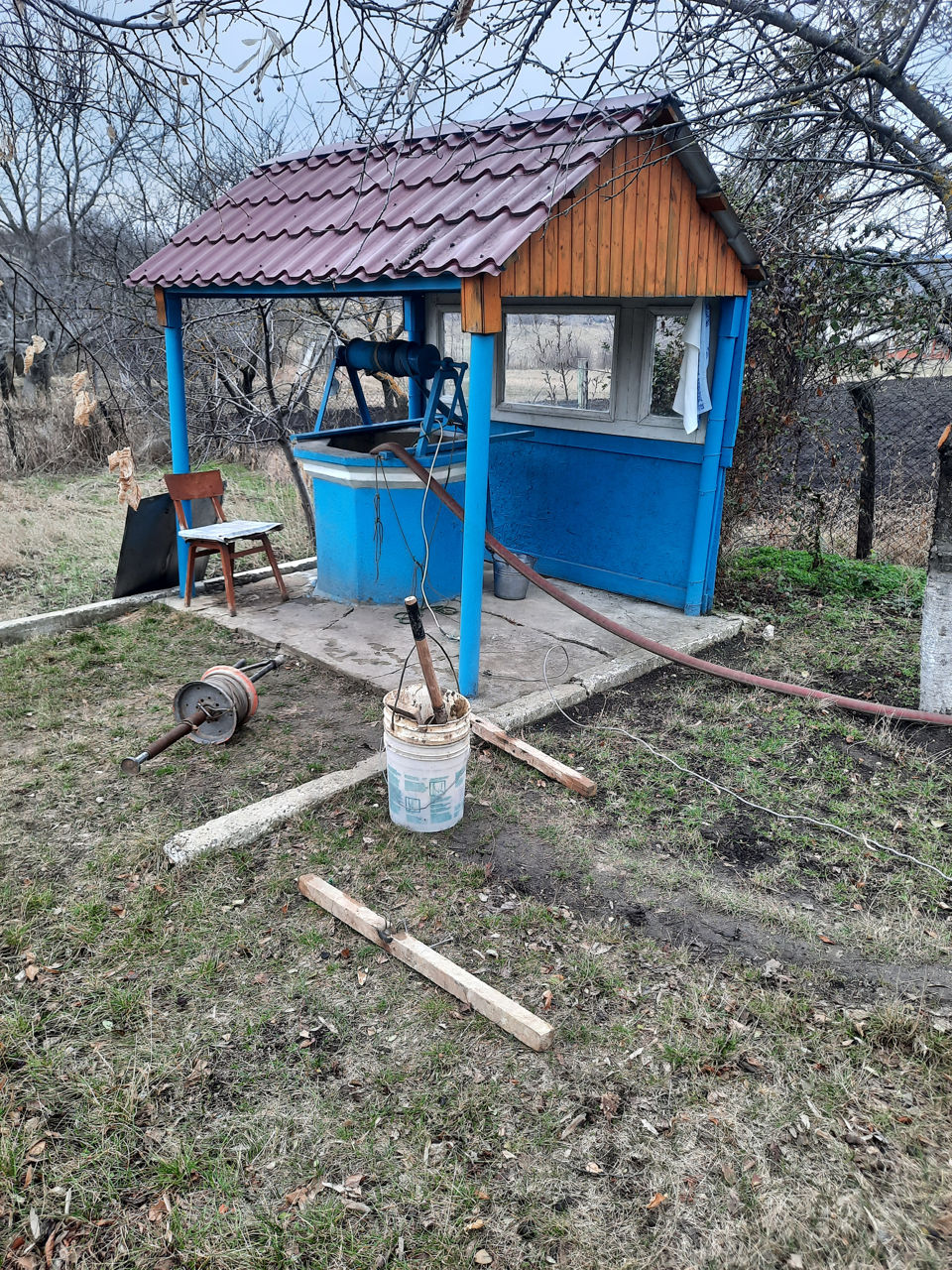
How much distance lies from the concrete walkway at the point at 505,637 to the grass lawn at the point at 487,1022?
21.2 inches

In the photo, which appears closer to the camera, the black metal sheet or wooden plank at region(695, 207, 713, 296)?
wooden plank at region(695, 207, 713, 296)

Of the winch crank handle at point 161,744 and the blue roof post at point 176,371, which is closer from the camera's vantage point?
the winch crank handle at point 161,744

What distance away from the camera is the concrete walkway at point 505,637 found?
5.83m

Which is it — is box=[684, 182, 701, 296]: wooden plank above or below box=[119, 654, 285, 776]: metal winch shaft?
above

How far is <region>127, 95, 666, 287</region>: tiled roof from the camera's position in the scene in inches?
187

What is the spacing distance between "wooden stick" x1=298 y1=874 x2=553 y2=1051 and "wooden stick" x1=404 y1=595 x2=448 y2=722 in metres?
0.91

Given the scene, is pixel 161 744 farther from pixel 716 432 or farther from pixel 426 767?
pixel 716 432

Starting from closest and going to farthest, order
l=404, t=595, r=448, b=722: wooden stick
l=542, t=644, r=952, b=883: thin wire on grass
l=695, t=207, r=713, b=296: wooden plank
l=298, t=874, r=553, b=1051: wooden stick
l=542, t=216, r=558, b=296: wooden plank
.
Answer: l=298, t=874, r=553, b=1051: wooden stick → l=404, t=595, r=448, b=722: wooden stick → l=542, t=644, r=952, b=883: thin wire on grass → l=542, t=216, r=558, b=296: wooden plank → l=695, t=207, r=713, b=296: wooden plank

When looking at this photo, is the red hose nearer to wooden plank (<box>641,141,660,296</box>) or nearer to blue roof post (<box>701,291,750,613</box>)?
blue roof post (<box>701,291,750,613</box>)

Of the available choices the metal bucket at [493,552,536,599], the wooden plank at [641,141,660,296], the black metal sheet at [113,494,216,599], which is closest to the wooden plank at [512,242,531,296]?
the wooden plank at [641,141,660,296]

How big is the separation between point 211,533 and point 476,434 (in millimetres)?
2891

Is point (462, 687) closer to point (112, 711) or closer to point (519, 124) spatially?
point (112, 711)

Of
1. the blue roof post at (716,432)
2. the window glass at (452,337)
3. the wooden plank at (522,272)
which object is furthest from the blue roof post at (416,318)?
the wooden plank at (522,272)

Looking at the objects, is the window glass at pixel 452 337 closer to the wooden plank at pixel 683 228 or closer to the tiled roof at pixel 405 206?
the tiled roof at pixel 405 206
